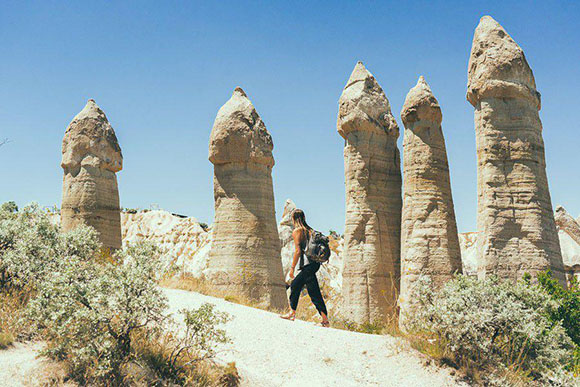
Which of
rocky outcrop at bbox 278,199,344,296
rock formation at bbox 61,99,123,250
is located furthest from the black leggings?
rocky outcrop at bbox 278,199,344,296

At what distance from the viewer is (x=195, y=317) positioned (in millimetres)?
7770

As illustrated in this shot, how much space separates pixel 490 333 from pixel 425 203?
5.34 meters

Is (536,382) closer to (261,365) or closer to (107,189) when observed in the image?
(261,365)

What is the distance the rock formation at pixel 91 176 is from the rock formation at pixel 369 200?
301 inches

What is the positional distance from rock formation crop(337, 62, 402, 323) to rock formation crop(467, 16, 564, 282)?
2.66m

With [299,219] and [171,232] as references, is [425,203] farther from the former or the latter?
[171,232]

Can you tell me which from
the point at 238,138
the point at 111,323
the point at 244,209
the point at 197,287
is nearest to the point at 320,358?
the point at 111,323

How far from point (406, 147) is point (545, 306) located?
222 inches

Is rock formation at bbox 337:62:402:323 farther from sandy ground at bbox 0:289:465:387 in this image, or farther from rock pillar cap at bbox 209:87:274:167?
sandy ground at bbox 0:289:465:387

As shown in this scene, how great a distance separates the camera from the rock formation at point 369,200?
15.2 metres

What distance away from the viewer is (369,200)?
620 inches

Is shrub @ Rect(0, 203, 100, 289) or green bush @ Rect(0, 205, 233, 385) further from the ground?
shrub @ Rect(0, 203, 100, 289)

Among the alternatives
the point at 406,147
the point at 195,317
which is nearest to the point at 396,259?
the point at 406,147

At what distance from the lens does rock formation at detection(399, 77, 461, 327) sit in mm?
13570
